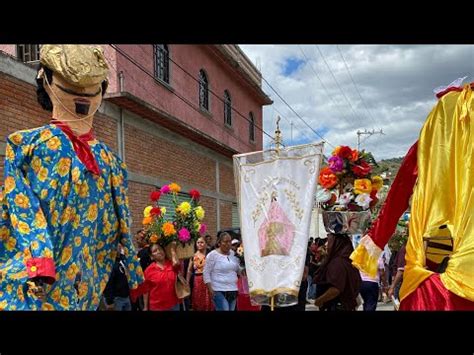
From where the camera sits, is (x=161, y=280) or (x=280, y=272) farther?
(x=161, y=280)

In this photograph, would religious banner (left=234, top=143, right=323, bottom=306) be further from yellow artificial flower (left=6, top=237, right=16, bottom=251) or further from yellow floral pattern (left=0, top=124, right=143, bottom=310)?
yellow artificial flower (left=6, top=237, right=16, bottom=251)

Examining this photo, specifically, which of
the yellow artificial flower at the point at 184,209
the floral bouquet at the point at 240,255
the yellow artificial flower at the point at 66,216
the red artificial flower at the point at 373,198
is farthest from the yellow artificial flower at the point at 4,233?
the floral bouquet at the point at 240,255

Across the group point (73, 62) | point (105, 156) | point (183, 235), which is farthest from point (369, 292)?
point (73, 62)

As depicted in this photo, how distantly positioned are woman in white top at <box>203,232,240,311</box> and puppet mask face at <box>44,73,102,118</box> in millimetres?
4376

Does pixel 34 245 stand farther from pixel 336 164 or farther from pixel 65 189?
pixel 336 164

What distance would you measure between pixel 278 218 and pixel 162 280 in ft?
6.48

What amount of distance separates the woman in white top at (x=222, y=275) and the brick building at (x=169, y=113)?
2.94 meters

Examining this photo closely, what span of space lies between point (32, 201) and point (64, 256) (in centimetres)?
30

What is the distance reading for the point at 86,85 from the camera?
2.93 metres

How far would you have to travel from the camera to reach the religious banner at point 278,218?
4.84m

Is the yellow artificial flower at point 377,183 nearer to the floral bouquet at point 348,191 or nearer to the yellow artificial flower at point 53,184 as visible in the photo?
the floral bouquet at point 348,191

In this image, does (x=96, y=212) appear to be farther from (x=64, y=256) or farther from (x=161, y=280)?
(x=161, y=280)

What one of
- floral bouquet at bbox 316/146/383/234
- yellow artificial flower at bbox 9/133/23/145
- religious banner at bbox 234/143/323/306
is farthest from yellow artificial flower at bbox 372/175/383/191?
yellow artificial flower at bbox 9/133/23/145
